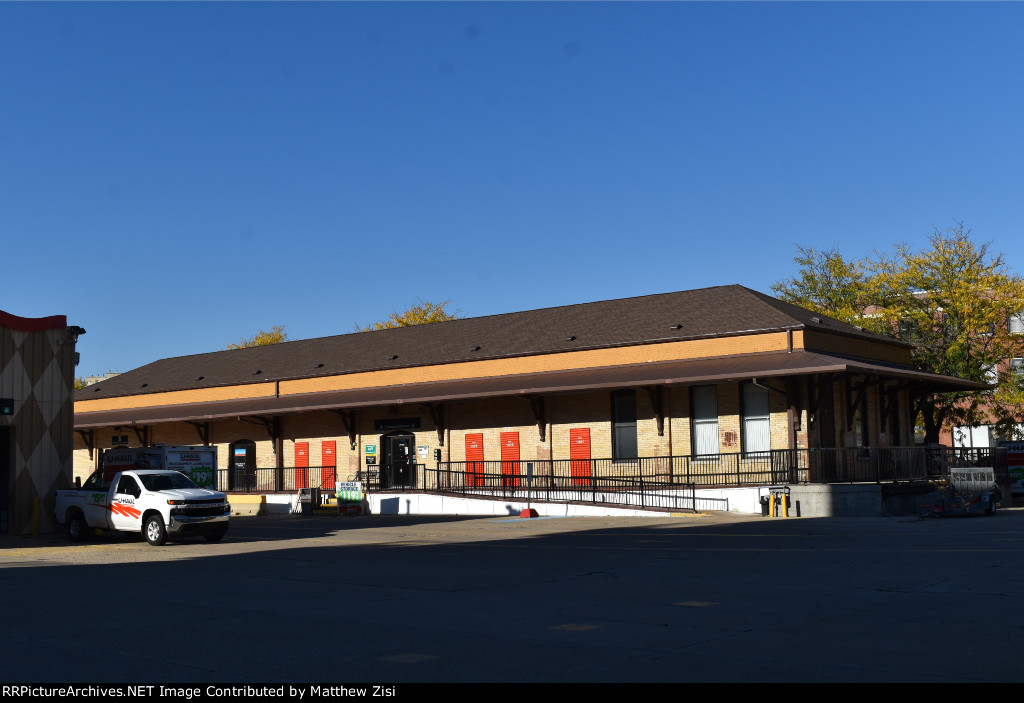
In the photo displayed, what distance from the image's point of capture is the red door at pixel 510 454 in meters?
39.9

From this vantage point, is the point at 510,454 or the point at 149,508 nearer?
the point at 149,508

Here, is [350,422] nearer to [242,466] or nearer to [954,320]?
[242,466]

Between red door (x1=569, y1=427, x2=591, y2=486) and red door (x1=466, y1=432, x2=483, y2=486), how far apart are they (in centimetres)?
374

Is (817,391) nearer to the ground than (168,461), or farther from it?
farther from it

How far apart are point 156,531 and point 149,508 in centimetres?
58

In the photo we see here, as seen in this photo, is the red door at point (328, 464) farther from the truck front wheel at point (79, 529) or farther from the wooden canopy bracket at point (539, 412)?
the truck front wheel at point (79, 529)

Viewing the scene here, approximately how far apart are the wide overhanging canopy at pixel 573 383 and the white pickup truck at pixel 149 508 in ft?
48.4

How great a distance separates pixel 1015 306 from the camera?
1998 inches

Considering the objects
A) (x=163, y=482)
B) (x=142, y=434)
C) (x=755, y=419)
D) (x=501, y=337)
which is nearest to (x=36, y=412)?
(x=163, y=482)

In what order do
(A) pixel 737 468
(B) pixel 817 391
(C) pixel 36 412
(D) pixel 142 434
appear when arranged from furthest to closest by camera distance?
(D) pixel 142 434 < (B) pixel 817 391 < (A) pixel 737 468 < (C) pixel 36 412

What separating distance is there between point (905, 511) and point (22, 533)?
25.0 meters

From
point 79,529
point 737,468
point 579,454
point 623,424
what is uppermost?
point 623,424

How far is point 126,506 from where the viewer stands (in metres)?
25.4

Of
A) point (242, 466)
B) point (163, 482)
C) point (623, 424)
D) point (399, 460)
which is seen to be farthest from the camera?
point (242, 466)
